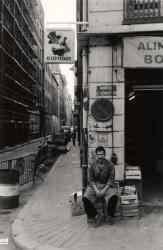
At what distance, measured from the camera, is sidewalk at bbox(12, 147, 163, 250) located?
651 centimetres

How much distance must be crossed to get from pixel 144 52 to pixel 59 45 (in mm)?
2387

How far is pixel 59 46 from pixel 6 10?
1110 inches

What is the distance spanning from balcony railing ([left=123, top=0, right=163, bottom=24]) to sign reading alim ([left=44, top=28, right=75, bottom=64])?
1536 mm

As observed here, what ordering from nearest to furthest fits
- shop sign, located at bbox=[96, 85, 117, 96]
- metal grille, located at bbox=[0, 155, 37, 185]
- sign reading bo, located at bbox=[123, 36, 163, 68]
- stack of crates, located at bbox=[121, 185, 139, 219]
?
1. stack of crates, located at bbox=[121, 185, 139, 219]
2. sign reading bo, located at bbox=[123, 36, 163, 68]
3. shop sign, located at bbox=[96, 85, 117, 96]
4. metal grille, located at bbox=[0, 155, 37, 185]

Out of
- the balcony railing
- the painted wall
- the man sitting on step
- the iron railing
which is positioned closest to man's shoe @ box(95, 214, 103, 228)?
the man sitting on step

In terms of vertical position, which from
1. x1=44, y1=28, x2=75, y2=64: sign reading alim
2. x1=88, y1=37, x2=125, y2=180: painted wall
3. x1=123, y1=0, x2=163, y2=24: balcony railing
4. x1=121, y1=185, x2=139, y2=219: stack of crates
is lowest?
x1=121, y1=185, x2=139, y2=219: stack of crates

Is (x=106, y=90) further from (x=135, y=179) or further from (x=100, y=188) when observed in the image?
(x=100, y=188)

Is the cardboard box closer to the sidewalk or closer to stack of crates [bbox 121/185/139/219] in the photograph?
the sidewalk

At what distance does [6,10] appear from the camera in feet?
120

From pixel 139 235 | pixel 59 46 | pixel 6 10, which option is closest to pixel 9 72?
pixel 6 10

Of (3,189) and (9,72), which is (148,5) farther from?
(9,72)

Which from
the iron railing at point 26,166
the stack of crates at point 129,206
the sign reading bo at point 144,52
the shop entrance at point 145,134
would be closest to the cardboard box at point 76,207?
the stack of crates at point 129,206

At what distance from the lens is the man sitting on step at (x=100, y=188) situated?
775 cm

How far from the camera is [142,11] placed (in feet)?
32.3
